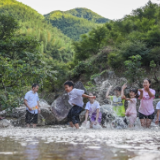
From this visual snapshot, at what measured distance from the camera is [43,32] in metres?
94.4

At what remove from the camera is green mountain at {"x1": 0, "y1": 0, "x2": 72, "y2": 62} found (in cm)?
8450

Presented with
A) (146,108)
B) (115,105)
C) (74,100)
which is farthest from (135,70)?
(74,100)

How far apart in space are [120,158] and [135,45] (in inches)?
701

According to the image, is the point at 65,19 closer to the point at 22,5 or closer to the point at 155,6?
the point at 22,5

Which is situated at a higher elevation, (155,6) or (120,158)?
(155,6)

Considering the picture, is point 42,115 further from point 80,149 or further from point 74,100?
point 80,149

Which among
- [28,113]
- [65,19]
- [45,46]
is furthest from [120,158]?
[65,19]

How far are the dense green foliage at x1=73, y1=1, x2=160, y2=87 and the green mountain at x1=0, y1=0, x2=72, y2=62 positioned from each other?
29293 mm

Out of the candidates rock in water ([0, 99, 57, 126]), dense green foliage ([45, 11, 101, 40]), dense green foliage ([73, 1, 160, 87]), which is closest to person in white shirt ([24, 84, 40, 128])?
rock in water ([0, 99, 57, 126])

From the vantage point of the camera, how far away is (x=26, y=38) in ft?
47.4

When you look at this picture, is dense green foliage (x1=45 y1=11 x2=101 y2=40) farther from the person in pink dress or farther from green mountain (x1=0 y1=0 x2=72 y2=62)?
the person in pink dress

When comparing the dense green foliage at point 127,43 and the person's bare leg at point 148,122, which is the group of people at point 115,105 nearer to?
the person's bare leg at point 148,122

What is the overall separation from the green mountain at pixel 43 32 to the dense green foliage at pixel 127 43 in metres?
29.3

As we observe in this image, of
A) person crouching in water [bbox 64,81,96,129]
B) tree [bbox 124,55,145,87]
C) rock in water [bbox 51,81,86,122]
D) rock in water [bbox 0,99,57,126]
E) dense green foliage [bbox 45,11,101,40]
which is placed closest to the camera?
person crouching in water [bbox 64,81,96,129]
